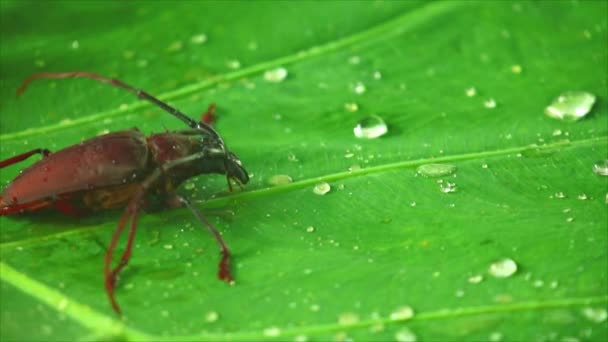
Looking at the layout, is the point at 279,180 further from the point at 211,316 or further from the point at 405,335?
the point at 405,335

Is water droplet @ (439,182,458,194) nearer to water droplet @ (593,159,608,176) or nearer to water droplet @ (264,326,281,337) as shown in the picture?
water droplet @ (593,159,608,176)

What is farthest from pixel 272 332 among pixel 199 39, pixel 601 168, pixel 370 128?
pixel 199 39

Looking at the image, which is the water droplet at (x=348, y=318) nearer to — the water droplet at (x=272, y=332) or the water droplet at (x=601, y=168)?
the water droplet at (x=272, y=332)

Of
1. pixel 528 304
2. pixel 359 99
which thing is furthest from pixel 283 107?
pixel 528 304

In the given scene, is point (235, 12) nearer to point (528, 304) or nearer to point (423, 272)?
point (423, 272)

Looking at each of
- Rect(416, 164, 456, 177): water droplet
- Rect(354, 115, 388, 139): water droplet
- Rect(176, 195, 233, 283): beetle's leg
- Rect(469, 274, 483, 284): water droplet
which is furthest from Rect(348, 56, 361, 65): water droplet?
Rect(469, 274, 483, 284): water droplet

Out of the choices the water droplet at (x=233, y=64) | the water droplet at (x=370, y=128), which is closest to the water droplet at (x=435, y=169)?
the water droplet at (x=370, y=128)
